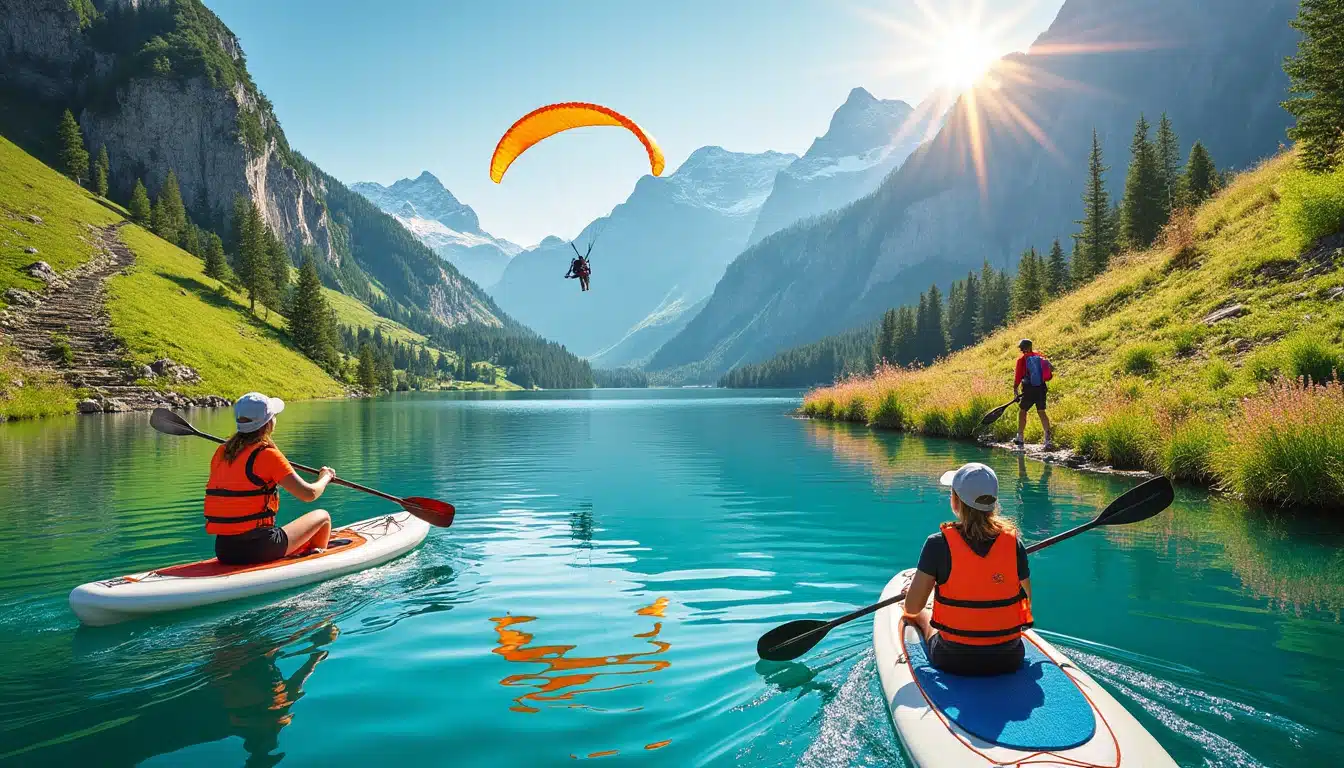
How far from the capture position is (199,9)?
189250mm

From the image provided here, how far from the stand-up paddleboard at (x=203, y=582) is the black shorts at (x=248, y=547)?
12 centimetres

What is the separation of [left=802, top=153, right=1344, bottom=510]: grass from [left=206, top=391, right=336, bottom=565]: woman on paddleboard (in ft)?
54.9

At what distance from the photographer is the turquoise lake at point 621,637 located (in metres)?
5.62

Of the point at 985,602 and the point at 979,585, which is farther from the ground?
the point at 979,585

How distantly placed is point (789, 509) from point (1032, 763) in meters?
11.8

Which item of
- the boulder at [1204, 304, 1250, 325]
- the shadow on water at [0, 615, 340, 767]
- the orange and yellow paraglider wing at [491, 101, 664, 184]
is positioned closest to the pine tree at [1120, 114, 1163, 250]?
the boulder at [1204, 304, 1250, 325]

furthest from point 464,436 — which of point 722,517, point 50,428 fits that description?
point 722,517

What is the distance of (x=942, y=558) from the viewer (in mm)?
5871

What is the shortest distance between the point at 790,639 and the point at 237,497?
7486 millimetres

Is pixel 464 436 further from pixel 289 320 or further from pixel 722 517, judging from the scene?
pixel 289 320

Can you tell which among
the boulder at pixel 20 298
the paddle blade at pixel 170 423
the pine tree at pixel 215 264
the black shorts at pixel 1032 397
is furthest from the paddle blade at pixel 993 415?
the pine tree at pixel 215 264

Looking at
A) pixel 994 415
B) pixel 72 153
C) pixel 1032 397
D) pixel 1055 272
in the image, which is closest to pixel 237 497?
pixel 1032 397

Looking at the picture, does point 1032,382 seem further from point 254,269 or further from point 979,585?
point 254,269

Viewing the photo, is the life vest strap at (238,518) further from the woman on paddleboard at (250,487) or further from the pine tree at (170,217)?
the pine tree at (170,217)
